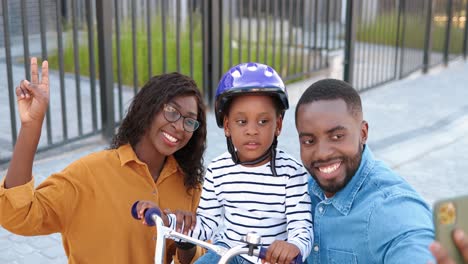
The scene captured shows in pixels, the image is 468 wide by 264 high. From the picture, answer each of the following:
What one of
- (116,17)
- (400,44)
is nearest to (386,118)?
(400,44)

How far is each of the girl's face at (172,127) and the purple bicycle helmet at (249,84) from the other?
254 mm

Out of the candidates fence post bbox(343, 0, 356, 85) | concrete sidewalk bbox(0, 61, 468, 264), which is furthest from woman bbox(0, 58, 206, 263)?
fence post bbox(343, 0, 356, 85)

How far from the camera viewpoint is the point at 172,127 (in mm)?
2799

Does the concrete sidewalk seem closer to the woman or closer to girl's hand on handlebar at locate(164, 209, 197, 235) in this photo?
the woman

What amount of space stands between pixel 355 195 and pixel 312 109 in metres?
0.33

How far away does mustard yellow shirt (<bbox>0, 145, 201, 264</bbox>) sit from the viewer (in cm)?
259

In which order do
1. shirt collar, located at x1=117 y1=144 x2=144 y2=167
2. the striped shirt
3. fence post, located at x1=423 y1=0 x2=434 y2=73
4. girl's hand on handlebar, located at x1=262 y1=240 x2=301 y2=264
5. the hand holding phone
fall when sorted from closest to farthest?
the hand holding phone
girl's hand on handlebar, located at x1=262 y1=240 x2=301 y2=264
the striped shirt
shirt collar, located at x1=117 y1=144 x2=144 y2=167
fence post, located at x1=423 y1=0 x2=434 y2=73

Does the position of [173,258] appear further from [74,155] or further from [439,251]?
[74,155]

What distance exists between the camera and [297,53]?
980 cm

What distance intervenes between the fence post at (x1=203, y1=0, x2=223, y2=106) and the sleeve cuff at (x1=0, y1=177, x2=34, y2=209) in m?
5.50

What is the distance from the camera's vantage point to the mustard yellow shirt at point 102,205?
2.59 metres

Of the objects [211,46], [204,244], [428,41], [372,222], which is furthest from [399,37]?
[204,244]

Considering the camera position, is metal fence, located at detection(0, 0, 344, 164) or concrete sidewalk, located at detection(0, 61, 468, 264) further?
metal fence, located at detection(0, 0, 344, 164)

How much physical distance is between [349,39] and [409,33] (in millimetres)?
2292
